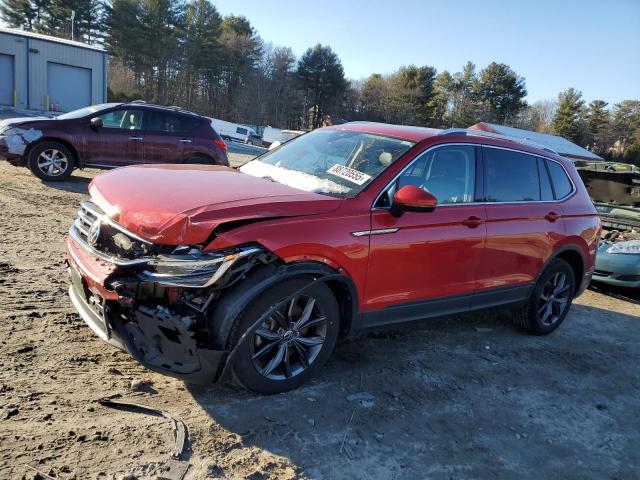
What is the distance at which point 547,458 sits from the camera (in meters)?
3.30

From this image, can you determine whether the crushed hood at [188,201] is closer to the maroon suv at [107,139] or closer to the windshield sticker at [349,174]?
the windshield sticker at [349,174]

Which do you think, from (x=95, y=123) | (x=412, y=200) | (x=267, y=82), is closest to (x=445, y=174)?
(x=412, y=200)

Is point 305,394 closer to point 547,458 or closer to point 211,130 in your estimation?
point 547,458

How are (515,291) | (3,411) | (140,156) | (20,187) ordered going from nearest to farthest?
(3,411), (515,291), (20,187), (140,156)

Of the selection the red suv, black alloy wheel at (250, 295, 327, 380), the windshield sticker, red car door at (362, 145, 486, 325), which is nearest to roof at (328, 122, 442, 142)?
the red suv

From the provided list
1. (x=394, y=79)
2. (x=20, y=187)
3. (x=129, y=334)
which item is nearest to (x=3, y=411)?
(x=129, y=334)

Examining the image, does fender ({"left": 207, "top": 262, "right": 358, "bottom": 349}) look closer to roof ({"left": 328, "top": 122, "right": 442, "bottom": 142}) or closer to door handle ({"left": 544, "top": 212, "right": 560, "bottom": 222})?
roof ({"left": 328, "top": 122, "right": 442, "bottom": 142})

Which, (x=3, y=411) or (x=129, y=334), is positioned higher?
(x=129, y=334)

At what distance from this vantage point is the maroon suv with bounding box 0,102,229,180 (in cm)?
948

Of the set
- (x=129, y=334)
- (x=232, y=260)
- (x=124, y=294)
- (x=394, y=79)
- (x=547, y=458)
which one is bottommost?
(x=547, y=458)

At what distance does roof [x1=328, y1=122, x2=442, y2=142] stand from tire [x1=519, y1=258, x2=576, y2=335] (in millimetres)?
2023

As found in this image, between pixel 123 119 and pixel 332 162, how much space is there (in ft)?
24.8

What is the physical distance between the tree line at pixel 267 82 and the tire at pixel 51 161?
39029mm

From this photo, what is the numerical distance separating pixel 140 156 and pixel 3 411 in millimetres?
8256
